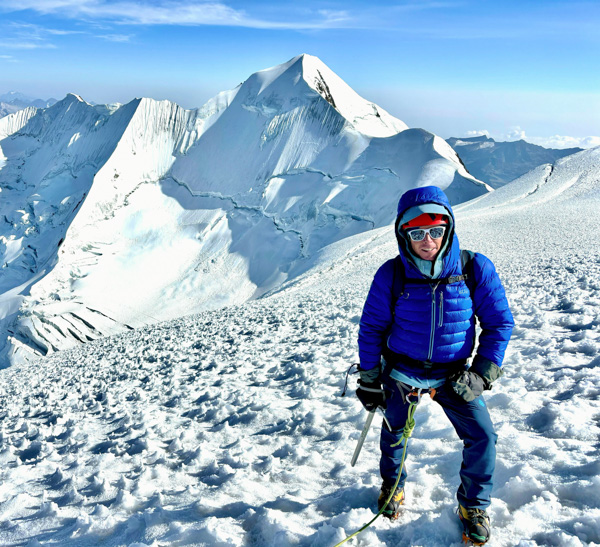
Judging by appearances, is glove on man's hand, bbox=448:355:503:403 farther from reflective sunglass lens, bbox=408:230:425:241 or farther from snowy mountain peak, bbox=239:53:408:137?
snowy mountain peak, bbox=239:53:408:137

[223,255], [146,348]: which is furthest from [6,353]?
[146,348]

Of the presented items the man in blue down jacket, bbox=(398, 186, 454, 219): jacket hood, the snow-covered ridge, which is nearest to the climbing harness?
the man in blue down jacket

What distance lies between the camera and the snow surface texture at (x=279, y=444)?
10.6 feet

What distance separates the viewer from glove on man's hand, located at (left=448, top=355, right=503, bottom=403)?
281 centimetres

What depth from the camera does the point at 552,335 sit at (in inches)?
260

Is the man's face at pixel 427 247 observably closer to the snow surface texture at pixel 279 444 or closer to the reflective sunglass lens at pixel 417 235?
the reflective sunglass lens at pixel 417 235

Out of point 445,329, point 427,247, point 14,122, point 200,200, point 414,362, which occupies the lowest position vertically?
point 200,200

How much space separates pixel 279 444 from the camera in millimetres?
4984

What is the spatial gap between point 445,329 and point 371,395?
2.42 ft

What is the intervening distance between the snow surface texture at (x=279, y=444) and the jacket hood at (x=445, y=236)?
5.65 ft

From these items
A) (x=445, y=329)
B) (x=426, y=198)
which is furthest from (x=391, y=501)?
(x=426, y=198)

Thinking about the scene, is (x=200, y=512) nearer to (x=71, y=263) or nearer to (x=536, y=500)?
(x=536, y=500)

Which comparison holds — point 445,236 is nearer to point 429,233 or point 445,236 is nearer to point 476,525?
point 429,233

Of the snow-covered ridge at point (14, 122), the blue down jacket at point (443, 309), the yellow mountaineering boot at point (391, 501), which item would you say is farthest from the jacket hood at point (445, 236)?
the snow-covered ridge at point (14, 122)
